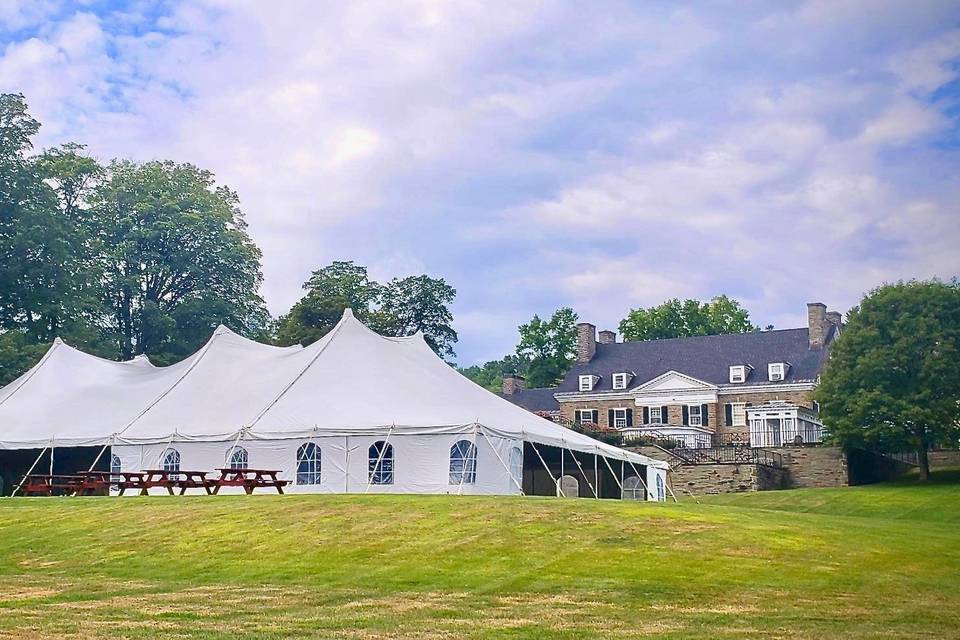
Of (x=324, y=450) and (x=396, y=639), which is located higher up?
(x=324, y=450)

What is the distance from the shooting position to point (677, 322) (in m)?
71.6

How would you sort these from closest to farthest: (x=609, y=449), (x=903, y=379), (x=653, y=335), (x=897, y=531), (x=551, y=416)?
(x=897, y=531), (x=609, y=449), (x=903, y=379), (x=551, y=416), (x=653, y=335)

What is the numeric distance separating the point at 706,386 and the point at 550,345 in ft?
54.4

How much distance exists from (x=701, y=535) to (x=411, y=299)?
50735 millimetres

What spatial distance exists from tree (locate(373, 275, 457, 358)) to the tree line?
→ 245cm

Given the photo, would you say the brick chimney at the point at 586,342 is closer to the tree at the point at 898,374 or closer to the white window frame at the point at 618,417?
the white window frame at the point at 618,417

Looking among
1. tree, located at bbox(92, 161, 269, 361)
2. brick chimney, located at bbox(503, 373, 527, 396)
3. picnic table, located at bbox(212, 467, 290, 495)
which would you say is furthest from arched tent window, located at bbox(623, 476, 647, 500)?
brick chimney, located at bbox(503, 373, 527, 396)

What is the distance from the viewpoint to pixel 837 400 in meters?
39.8

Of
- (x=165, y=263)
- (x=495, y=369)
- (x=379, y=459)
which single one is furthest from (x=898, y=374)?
(x=495, y=369)

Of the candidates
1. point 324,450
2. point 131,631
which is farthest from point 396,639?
point 324,450

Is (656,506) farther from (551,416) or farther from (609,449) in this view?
(551,416)

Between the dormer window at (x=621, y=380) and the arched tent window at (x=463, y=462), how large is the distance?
34512 mm

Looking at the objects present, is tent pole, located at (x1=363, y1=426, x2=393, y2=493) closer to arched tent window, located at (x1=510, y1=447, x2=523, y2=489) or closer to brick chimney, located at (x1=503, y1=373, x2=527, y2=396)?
arched tent window, located at (x1=510, y1=447, x2=523, y2=489)

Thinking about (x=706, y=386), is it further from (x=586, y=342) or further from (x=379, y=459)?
(x=379, y=459)
